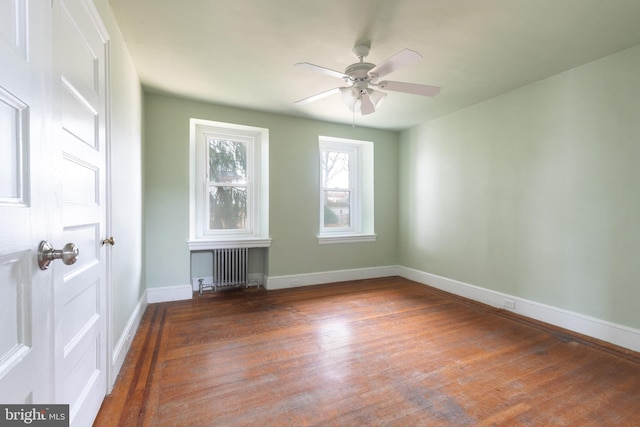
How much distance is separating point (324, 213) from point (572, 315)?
3.19 metres

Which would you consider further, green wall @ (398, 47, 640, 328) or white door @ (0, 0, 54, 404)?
green wall @ (398, 47, 640, 328)

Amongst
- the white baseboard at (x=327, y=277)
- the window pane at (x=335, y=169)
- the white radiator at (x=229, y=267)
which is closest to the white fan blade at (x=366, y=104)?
the window pane at (x=335, y=169)

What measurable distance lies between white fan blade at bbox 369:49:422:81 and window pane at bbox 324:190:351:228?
2605 millimetres

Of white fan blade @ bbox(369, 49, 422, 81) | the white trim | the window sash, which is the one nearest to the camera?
white fan blade @ bbox(369, 49, 422, 81)

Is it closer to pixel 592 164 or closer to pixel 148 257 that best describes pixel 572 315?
pixel 592 164

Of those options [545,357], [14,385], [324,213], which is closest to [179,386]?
[14,385]

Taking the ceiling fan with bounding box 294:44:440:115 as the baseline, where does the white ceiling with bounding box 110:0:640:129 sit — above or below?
above

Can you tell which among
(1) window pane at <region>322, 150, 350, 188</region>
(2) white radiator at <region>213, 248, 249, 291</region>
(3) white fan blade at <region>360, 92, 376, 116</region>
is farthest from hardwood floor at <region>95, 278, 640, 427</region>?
(1) window pane at <region>322, 150, 350, 188</region>

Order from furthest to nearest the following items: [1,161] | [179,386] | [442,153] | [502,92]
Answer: [442,153] → [502,92] → [179,386] → [1,161]

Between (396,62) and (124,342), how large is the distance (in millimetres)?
2852

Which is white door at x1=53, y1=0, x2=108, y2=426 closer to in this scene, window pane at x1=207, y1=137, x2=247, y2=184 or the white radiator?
the white radiator

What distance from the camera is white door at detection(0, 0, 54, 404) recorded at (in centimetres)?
68

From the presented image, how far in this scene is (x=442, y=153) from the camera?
162 inches

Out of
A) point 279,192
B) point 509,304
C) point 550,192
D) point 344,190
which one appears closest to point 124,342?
point 279,192
